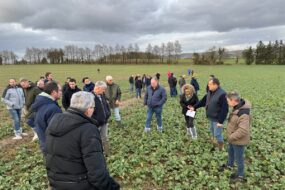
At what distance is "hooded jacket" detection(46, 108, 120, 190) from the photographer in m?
2.86

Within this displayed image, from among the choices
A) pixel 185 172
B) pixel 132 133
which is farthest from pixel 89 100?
pixel 132 133

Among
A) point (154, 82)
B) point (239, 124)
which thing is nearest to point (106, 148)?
point (154, 82)

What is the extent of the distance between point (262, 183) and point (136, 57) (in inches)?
4360

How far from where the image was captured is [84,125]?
2902 mm

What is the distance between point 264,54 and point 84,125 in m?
112

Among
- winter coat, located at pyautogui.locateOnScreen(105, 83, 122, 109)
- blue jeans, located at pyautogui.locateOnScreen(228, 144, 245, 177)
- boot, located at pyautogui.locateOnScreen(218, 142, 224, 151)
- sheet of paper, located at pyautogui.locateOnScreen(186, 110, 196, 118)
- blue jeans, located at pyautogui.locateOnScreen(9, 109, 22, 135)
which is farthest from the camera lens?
winter coat, located at pyautogui.locateOnScreen(105, 83, 122, 109)

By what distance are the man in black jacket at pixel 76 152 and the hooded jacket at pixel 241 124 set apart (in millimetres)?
3261

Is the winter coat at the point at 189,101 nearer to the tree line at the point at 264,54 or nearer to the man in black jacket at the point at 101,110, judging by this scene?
the man in black jacket at the point at 101,110

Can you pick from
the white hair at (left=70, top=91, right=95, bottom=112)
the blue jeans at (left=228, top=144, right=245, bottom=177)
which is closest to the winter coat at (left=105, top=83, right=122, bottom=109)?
the blue jeans at (left=228, top=144, right=245, bottom=177)

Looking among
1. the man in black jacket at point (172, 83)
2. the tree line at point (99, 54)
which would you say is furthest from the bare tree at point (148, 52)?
the man in black jacket at point (172, 83)

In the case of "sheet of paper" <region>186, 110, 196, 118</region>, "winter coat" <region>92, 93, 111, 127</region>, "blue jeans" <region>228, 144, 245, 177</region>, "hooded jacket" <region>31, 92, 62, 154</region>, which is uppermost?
"hooded jacket" <region>31, 92, 62, 154</region>

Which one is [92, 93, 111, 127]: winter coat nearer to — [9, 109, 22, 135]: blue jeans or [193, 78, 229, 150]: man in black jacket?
[193, 78, 229, 150]: man in black jacket

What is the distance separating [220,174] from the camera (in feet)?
19.4

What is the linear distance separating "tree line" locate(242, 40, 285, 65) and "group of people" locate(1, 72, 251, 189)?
103401mm
